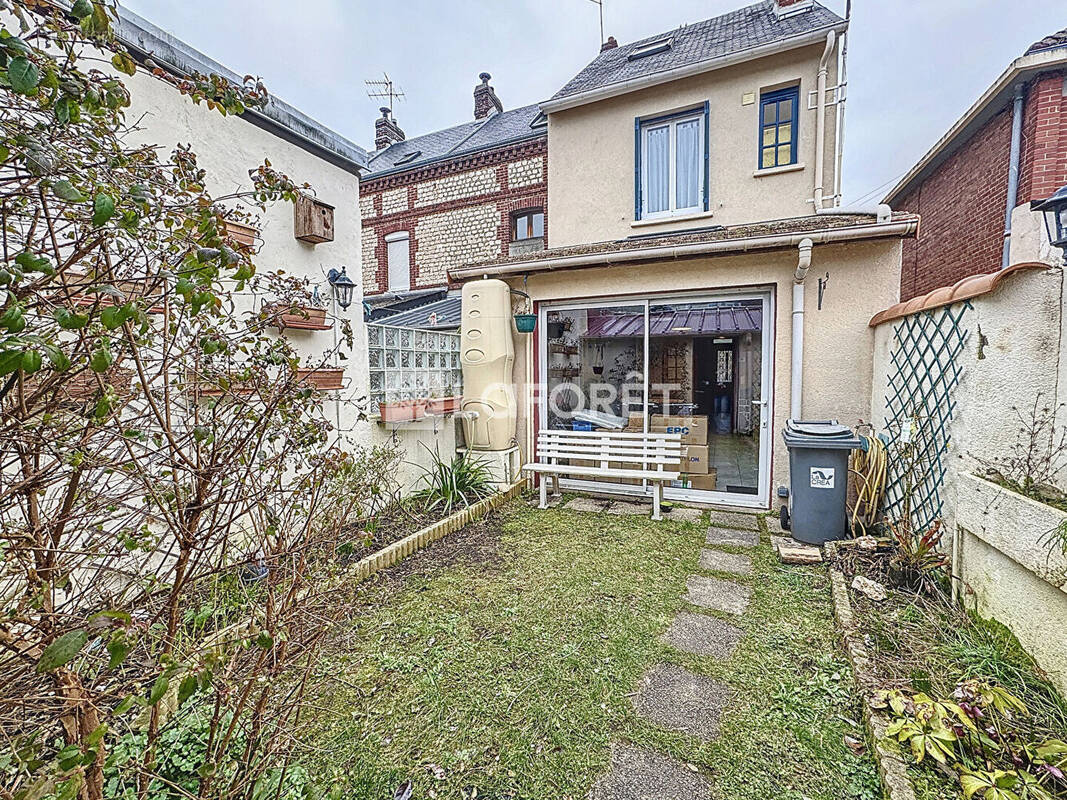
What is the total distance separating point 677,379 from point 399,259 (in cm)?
1156

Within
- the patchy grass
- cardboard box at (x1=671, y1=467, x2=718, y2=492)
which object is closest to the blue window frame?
cardboard box at (x1=671, y1=467, x2=718, y2=492)

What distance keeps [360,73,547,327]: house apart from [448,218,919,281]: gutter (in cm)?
552

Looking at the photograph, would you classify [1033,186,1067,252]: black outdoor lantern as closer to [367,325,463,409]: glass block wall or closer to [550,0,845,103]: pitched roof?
[367,325,463,409]: glass block wall

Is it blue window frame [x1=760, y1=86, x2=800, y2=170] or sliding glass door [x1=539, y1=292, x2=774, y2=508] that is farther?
blue window frame [x1=760, y1=86, x2=800, y2=170]

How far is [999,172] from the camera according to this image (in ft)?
24.1

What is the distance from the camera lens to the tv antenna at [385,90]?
17719 millimetres

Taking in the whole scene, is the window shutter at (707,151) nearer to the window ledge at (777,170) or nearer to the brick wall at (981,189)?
the window ledge at (777,170)

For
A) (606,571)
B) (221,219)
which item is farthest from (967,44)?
(221,219)

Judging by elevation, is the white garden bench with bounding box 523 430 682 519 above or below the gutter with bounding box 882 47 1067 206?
below

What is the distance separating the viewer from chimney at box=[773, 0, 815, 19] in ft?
26.8

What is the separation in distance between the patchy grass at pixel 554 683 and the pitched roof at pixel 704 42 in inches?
313

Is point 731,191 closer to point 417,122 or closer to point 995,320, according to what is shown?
point 995,320


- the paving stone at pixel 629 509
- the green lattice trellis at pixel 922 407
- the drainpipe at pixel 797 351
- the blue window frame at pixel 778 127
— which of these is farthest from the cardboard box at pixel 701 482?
the blue window frame at pixel 778 127

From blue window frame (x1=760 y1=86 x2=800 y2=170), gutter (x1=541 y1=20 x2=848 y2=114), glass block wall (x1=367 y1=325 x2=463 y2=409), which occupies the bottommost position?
glass block wall (x1=367 y1=325 x2=463 y2=409)
